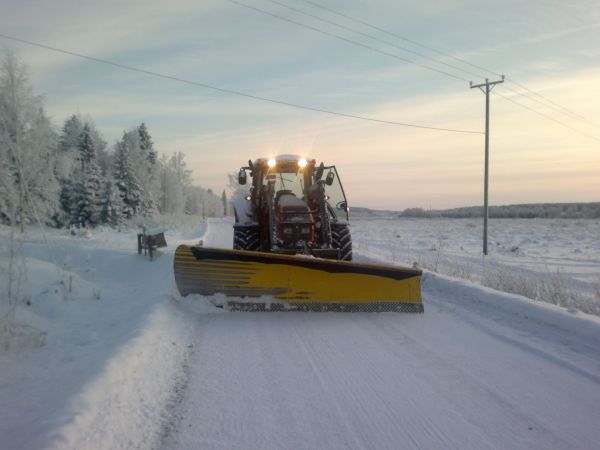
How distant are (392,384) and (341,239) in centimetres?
478

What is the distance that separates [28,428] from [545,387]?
12.3ft

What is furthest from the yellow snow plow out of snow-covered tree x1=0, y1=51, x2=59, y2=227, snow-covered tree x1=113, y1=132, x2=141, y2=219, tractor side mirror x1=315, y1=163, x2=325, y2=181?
snow-covered tree x1=113, y1=132, x2=141, y2=219

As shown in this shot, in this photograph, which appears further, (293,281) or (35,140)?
(35,140)

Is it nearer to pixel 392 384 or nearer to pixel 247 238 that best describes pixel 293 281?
pixel 247 238

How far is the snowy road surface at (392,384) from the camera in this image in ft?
9.16

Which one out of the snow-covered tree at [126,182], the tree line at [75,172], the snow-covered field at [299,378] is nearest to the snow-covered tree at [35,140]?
the tree line at [75,172]

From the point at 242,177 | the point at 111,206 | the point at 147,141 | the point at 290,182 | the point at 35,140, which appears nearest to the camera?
the point at 242,177

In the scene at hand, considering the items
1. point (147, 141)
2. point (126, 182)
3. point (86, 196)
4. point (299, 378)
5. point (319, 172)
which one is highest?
point (147, 141)

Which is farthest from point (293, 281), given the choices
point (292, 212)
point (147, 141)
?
point (147, 141)

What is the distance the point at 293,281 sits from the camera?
5.99 metres

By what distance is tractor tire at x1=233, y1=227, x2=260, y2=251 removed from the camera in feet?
26.8

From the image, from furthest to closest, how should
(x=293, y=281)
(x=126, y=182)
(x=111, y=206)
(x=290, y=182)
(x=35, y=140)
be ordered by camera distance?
1. (x=126, y=182)
2. (x=111, y=206)
3. (x=35, y=140)
4. (x=290, y=182)
5. (x=293, y=281)

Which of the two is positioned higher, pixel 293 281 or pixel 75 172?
pixel 75 172

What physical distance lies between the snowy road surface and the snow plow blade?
33 centimetres
